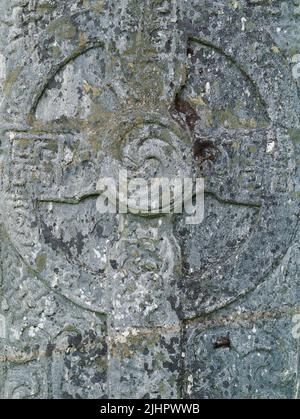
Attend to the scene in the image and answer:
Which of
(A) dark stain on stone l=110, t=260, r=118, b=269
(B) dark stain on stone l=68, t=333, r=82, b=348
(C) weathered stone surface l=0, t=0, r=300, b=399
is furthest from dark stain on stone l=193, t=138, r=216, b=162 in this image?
(B) dark stain on stone l=68, t=333, r=82, b=348

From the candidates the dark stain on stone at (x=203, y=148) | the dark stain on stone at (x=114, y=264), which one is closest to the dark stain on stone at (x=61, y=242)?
the dark stain on stone at (x=114, y=264)

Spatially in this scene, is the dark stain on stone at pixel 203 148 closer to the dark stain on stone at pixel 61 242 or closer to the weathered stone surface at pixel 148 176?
the weathered stone surface at pixel 148 176

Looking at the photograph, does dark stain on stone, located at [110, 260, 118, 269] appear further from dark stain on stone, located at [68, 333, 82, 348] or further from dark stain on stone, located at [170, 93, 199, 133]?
dark stain on stone, located at [170, 93, 199, 133]

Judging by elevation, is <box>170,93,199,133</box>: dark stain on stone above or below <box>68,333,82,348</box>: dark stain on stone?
above

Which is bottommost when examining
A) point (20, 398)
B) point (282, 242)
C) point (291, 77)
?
point (20, 398)

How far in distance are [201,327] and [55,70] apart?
1.25 meters

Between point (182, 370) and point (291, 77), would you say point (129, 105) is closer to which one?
point (291, 77)

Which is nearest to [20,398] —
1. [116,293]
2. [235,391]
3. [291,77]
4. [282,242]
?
[116,293]

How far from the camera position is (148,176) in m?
4.00

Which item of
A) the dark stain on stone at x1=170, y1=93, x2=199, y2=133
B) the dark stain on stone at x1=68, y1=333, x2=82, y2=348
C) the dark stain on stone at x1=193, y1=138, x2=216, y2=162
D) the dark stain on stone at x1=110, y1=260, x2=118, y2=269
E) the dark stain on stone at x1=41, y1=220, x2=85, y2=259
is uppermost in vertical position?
the dark stain on stone at x1=170, y1=93, x2=199, y2=133

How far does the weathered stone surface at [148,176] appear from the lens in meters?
4.01

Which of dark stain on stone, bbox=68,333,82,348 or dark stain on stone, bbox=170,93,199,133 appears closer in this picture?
dark stain on stone, bbox=170,93,199,133

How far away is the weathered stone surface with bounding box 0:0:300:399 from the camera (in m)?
4.01
